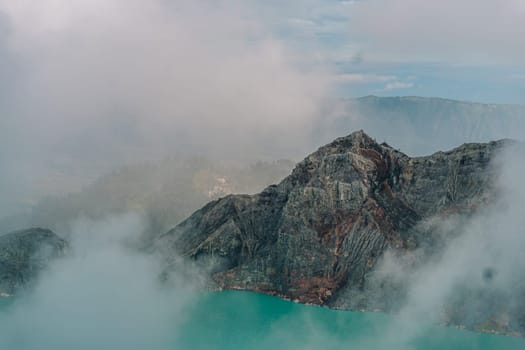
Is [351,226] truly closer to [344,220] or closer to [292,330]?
[344,220]

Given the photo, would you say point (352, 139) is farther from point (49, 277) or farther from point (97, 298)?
point (49, 277)

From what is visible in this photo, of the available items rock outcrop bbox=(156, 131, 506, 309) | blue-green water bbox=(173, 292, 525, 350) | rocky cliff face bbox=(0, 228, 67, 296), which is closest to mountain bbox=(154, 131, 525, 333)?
rock outcrop bbox=(156, 131, 506, 309)

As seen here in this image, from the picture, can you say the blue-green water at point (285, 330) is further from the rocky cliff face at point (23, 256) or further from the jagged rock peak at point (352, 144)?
the jagged rock peak at point (352, 144)

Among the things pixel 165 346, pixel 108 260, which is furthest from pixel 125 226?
pixel 165 346

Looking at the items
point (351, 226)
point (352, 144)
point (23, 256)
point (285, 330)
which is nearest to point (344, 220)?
point (351, 226)

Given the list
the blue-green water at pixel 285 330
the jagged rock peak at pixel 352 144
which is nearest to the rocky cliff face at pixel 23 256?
the blue-green water at pixel 285 330
